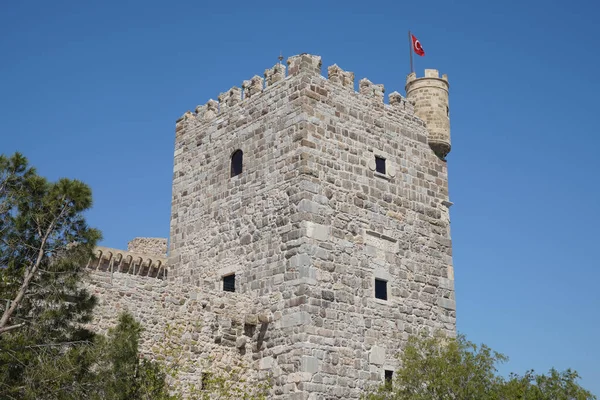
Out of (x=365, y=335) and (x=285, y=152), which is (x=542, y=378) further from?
(x=285, y=152)

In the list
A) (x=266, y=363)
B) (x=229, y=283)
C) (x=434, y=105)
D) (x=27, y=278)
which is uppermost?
(x=434, y=105)

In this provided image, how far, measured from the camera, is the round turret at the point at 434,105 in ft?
74.3

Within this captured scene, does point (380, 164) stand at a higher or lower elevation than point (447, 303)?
higher

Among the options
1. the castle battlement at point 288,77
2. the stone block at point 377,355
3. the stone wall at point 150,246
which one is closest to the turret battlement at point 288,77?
the castle battlement at point 288,77

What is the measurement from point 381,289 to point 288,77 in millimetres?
5613

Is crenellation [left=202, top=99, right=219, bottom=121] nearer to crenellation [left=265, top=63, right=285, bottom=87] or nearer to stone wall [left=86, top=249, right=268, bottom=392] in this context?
crenellation [left=265, top=63, right=285, bottom=87]

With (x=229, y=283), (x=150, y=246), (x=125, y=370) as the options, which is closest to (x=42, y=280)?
(x=125, y=370)

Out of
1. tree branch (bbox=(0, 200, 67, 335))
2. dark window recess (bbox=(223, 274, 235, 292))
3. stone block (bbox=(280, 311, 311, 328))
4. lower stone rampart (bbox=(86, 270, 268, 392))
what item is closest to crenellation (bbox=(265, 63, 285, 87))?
dark window recess (bbox=(223, 274, 235, 292))

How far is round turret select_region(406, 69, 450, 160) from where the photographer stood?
22.7 m

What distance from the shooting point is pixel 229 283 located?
20.4m

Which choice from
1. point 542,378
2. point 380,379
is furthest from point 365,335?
point 542,378

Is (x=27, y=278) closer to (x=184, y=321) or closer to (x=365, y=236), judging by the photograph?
(x=184, y=321)

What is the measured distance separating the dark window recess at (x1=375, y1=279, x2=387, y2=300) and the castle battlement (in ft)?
15.6

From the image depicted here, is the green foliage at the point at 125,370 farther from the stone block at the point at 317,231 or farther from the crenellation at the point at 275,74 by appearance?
the crenellation at the point at 275,74
